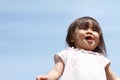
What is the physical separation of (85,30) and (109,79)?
111 cm

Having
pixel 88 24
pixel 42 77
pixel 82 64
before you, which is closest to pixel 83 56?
pixel 82 64

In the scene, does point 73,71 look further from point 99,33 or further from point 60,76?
point 99,33

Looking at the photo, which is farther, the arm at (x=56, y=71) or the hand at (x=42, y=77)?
the arm at (x=56, y=71)

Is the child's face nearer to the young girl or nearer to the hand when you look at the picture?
the young girl

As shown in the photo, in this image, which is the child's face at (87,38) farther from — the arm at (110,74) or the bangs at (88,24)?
the arm at (110,74)

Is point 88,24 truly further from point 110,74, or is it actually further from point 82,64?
point 110,74

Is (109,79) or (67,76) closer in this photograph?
(67,76)

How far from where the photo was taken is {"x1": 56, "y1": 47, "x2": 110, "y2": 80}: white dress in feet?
26.6

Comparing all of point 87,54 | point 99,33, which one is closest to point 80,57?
point 87,54

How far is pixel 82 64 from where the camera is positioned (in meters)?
8.28

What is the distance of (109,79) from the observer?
8844mm

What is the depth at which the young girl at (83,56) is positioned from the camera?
26.8 feet

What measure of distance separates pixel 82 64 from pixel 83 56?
0.22 metres

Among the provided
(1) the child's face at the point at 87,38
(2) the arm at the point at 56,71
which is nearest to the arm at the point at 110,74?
(1) the child's face at the point at 87,38
